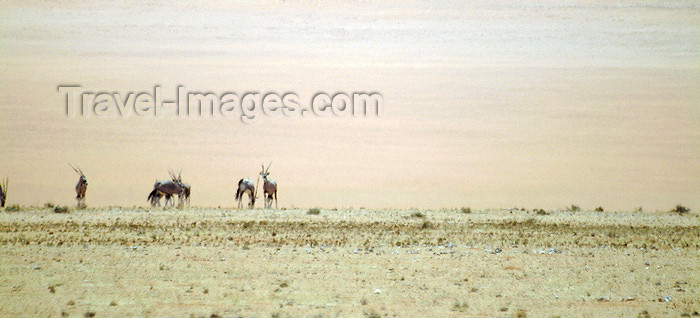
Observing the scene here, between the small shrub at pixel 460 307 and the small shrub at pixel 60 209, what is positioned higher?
the small shrub at pixel 60 209

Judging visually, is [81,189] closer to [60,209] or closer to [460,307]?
[60,209]

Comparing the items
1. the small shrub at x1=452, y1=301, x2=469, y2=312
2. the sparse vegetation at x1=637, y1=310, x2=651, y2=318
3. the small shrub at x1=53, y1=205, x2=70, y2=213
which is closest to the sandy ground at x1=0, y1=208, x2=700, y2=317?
the small shrub at x1=452, y1=301, x2=469, y2=312

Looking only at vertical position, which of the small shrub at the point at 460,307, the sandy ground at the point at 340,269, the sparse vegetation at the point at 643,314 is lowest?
the sparse vegetation at the point at 643,314

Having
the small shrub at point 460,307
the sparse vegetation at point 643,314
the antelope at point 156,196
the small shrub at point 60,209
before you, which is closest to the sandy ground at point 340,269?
the small shrub at point 460,307

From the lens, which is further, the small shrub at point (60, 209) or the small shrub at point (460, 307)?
the small shrub at point (60, 209)

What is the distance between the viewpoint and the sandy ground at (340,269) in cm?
1770

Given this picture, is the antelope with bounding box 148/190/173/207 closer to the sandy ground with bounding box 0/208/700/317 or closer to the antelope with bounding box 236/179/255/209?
the antelope with bounding box 236/179/255/209

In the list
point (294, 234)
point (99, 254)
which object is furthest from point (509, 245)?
point (99, 254)

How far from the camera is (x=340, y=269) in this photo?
21.6m

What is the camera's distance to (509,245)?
2681cm

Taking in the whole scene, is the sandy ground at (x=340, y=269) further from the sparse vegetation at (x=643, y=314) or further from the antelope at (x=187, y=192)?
the antelope at (x=187, y=192)

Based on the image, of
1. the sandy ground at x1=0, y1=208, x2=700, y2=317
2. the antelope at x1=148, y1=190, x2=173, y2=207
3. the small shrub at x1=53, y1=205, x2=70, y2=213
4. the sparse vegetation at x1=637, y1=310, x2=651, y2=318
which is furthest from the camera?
the antelope at x1=148, y1=190, x2=173, y2=207

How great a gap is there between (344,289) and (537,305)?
4384 mm

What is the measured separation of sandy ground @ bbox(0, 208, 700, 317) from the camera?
17703mm
